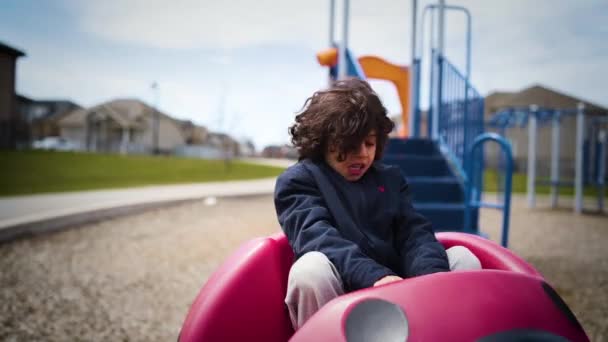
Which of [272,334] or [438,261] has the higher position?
[438,261]

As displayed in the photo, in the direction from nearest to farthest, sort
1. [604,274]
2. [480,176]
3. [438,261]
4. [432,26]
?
[438,261]
[604,274]
[480,176]
[432,26]

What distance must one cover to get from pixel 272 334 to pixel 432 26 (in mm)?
3513

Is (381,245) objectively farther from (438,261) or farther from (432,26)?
(432,26)

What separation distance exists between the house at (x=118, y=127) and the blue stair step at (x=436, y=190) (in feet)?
84.4

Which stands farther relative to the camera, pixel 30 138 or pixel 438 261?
pixel 30 138

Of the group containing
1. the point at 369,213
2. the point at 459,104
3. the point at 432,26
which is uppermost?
the point at 432,26

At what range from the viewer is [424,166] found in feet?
11.6

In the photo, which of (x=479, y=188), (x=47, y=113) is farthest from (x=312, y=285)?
(x=47, y=113)

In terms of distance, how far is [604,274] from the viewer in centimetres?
293

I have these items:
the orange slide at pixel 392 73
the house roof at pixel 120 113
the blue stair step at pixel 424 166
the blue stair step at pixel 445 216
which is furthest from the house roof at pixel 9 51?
the house roof at pixel 120 113

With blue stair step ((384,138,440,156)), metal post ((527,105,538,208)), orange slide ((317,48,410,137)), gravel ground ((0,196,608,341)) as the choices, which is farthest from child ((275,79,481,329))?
metal post ((527,105,538,208))

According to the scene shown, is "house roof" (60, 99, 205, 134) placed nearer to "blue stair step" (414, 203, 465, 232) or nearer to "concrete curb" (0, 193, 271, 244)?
"concrete curb" (0, 193, 271, 244)

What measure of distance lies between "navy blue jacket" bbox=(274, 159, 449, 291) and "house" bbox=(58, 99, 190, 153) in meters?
27.2

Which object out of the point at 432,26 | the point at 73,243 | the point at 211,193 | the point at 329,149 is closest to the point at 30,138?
the point at 211,193
